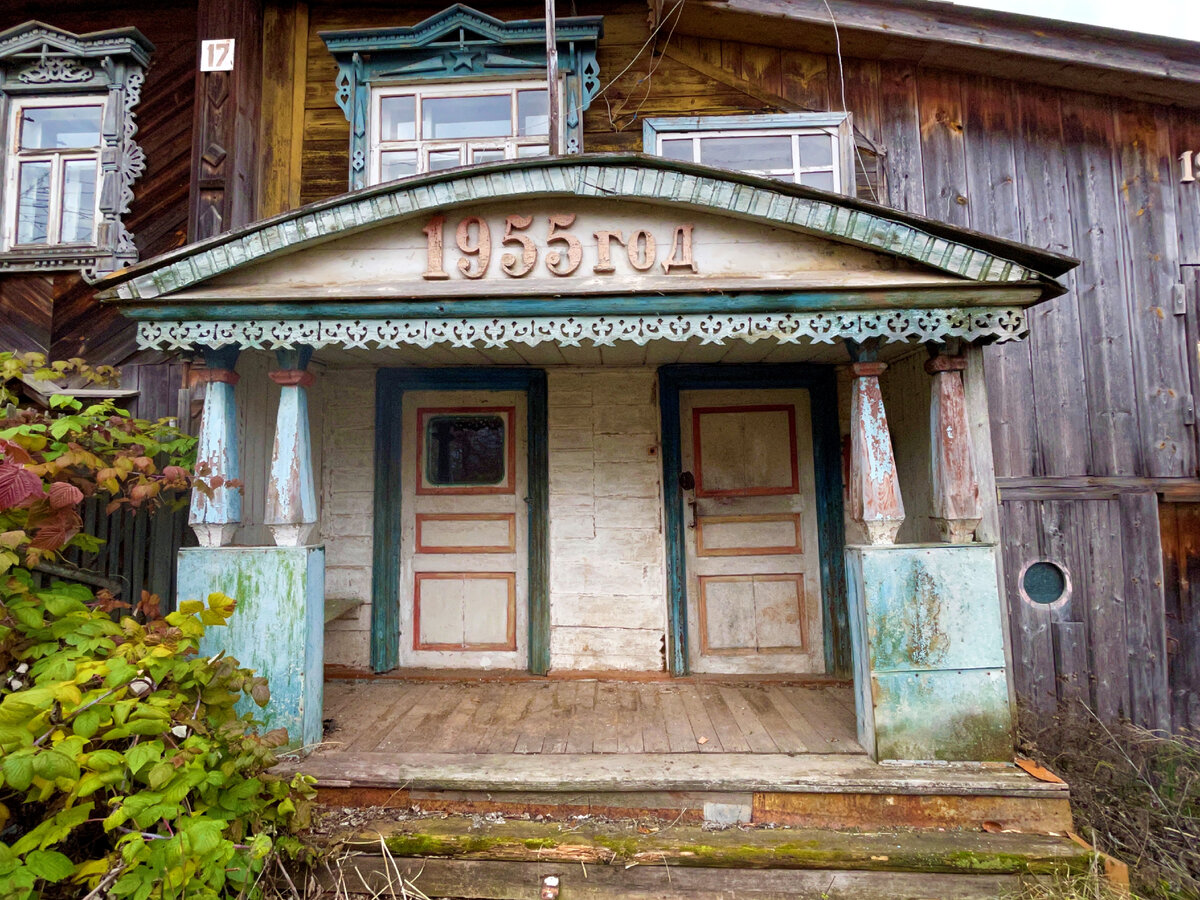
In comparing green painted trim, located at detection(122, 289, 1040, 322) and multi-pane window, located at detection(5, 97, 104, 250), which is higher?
multi-pane window, located at detection(5, 97, 104, 250)

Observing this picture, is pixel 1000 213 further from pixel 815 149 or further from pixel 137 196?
pixel 137 196

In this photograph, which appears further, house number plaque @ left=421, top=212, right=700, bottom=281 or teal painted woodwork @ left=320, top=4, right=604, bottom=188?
teal painted woodwork @ left=320, top=4, right=604, bottom=188

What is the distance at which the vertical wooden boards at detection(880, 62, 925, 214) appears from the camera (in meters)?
4.66

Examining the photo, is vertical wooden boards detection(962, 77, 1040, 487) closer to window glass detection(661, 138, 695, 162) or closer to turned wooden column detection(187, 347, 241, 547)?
window glass detection(661, 138, 695, 162)

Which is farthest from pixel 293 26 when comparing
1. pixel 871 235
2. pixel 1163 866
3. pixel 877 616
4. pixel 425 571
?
pixel 1163 866

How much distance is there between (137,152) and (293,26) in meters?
1.55

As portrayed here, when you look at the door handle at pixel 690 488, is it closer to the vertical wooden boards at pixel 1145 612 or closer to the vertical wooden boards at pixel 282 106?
the vertical wooden boards at pixel 1145 612

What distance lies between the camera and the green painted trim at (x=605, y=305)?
3020 millimetres

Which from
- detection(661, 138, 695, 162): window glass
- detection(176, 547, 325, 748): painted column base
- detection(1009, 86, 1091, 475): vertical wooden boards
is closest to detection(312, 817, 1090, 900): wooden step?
detection(176, 547, 325, 748): painted column base

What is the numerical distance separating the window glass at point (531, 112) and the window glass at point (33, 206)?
12.1 feet

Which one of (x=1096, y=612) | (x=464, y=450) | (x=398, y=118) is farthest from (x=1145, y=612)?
(x=398, y=118)

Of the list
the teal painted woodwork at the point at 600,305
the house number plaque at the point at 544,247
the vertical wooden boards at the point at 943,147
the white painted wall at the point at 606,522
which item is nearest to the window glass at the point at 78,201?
the teal painted woodwork at the point at 600,305

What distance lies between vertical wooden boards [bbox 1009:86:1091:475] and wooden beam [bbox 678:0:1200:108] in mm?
294

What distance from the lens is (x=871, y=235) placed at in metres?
3.02
